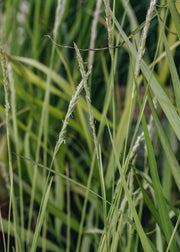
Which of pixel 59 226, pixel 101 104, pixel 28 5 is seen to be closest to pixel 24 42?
pixel 28 5

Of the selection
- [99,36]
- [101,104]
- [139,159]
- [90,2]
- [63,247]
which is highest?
[90,2]

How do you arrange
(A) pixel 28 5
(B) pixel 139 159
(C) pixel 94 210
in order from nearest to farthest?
(C) pixel 94 210 < (B) pixel 139 159 < (A) pixel 28 5

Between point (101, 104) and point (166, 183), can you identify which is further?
point (101, 104)

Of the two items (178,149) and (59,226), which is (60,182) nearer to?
(59,226)

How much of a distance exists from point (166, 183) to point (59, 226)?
277 millimetres

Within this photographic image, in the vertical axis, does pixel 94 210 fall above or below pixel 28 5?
A: below

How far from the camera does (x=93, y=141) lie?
27.7 inches

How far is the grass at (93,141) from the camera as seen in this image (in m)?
0.41

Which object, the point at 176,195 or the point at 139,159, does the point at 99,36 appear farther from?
the point at 176,195

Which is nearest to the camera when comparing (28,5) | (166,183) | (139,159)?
(166,183)

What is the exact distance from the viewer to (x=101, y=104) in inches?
44.3

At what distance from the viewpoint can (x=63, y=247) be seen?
797 mm

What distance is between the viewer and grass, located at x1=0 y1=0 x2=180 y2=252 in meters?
0.41

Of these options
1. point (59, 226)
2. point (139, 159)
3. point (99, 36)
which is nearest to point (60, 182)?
point (59, 226)
